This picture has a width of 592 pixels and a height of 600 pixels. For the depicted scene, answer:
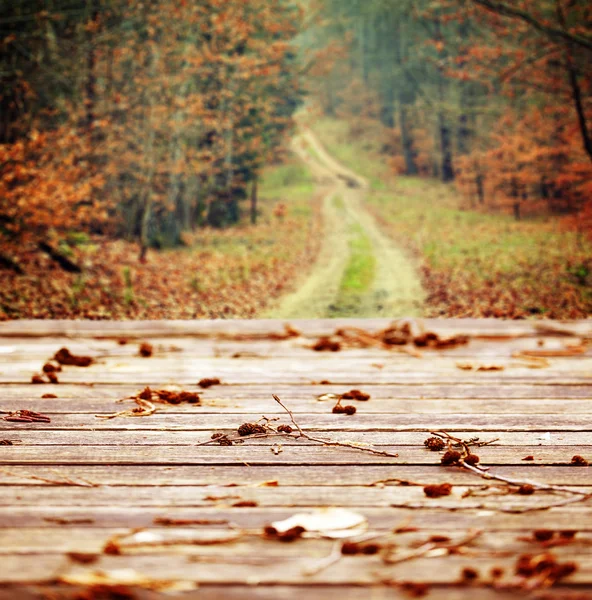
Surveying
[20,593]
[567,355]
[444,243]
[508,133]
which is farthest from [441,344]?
[508,133]

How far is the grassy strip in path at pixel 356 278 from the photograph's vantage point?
10.1 metres

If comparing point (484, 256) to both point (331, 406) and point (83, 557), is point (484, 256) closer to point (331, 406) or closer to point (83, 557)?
point (331, 406)

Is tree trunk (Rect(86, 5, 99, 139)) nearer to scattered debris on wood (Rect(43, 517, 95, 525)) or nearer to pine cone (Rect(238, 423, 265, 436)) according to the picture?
pine cone (Rect(238, 423, 265, 436))

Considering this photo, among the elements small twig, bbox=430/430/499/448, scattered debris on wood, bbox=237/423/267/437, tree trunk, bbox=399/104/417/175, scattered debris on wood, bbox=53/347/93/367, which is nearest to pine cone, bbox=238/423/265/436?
scattered debris on wood, bbox=237/423/267/437

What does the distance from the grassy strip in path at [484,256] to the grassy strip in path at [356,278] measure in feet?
3.43

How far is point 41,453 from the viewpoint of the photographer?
6.21 ft

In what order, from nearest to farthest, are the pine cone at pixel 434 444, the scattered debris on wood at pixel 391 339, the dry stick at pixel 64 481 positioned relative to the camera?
the dry stick at pixel 64 481, the pine cone at pixel 434 444, the scattered debris on wood at pixel 391 339

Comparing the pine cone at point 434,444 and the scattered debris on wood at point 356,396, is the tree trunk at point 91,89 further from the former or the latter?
the pine cone at point 434,444

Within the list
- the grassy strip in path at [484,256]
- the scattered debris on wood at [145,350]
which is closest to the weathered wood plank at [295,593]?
the scattered debris on wood at [145,350]

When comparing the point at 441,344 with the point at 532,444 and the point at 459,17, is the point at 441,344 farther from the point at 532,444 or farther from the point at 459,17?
the point at 459,17

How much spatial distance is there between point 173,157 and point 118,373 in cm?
1260

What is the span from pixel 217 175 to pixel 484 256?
991 centimetres

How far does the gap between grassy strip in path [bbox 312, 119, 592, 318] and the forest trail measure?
0.43 meters

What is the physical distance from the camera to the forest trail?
997 cm
